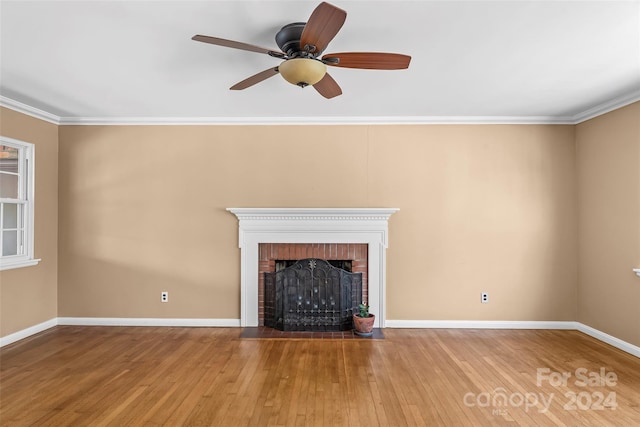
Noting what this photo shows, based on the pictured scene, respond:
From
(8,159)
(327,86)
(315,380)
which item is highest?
(327,86)

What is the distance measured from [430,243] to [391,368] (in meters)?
1.66

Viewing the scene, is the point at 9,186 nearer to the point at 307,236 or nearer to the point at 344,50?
the point at 307,236

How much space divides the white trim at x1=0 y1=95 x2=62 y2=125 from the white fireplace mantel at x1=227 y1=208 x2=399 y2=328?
2345 millimetres

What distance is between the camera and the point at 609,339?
364 centimetres

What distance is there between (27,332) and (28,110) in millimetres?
2444

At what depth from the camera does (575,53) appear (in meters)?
2.52

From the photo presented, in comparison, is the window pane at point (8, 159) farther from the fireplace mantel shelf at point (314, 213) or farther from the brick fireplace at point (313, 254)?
the brick fireplace at point (313, 254)

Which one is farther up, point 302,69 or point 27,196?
point 302,69

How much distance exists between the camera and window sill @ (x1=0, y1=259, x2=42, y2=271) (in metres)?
3.51

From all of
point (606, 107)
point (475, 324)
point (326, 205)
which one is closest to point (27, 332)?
point (326, 205)

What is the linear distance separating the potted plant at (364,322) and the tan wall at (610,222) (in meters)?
2.48

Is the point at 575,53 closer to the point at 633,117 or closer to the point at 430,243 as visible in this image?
the point at 633,117

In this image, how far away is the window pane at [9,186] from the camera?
12.1 feet

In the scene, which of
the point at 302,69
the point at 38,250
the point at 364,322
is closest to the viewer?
the point at 302,69
